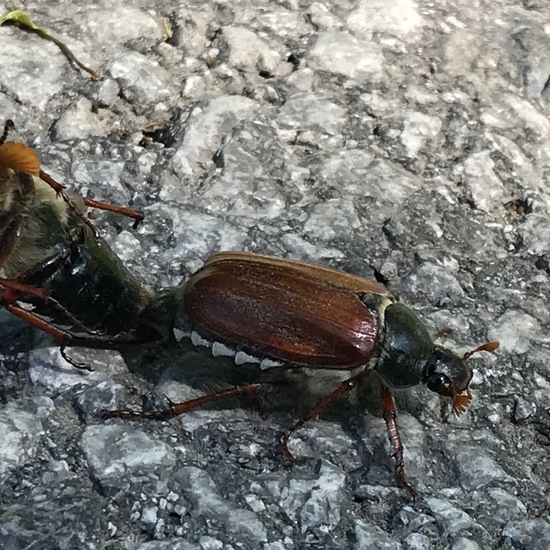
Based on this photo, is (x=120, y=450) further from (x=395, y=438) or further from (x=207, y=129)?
(x=207, y=129)

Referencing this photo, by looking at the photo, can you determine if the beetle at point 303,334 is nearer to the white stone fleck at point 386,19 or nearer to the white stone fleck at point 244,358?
the white stone fleck at point 244,358

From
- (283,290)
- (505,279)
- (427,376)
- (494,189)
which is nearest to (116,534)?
(283,290)

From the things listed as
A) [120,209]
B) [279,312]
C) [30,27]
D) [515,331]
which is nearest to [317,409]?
[279,312]

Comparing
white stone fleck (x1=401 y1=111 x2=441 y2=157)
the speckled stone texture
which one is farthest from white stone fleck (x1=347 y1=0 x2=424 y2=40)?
white stone fleck (x1=401 y1=111 x2=441 y2=157)

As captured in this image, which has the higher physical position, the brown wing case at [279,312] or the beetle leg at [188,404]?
the brown wing case at [279,312]

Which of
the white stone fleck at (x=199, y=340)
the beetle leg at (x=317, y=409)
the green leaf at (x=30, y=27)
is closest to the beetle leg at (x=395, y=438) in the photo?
the beetle leg at (x=317, y=409)

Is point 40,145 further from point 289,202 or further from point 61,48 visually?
point 289,202
